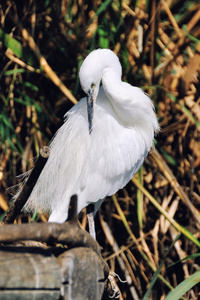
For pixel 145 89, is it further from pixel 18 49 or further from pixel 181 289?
pixel 181 289

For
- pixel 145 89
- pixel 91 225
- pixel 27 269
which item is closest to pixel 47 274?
pixel 27 269

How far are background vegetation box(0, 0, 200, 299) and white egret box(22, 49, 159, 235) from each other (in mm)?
214

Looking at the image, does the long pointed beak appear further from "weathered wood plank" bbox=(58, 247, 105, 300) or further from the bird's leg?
"weathered wood plank" bbox=(58, 247, 105, 300)

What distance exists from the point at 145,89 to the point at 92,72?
0.58 metres

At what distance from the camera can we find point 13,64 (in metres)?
1.95

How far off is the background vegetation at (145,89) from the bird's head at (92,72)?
347 millimetres

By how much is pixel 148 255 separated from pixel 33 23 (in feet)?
3.43

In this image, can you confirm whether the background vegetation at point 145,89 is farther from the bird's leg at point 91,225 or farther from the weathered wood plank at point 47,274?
the weathered wood plank at point 47,274

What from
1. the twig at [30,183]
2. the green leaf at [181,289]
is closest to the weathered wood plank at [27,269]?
the twig at [30,183]

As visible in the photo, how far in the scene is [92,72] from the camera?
138cm

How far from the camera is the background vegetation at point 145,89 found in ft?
6.02

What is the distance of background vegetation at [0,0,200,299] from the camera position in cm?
183

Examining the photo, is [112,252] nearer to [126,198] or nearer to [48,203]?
[126,198]

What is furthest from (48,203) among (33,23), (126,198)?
(33,23)
